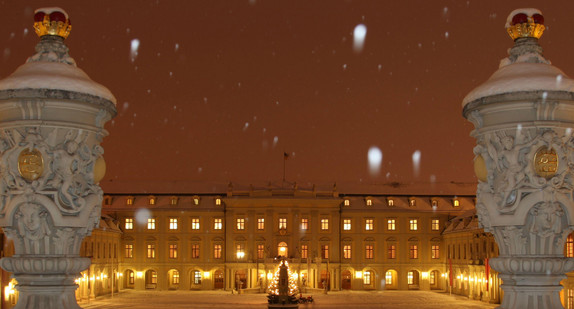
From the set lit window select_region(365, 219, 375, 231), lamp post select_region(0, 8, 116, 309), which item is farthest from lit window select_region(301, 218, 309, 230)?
lamp post select_region(0, 8, 116, 309)

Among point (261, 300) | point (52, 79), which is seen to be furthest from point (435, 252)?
point (52, 79)

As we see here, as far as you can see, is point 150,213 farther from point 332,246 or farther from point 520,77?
point 520,77

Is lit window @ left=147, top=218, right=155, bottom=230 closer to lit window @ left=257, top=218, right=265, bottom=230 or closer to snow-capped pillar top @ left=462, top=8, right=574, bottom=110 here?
lit window @ left=257, top=218, right=265, bottom=230

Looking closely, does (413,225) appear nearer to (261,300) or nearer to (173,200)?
(261,300)

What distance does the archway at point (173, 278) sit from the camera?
60.1 meters

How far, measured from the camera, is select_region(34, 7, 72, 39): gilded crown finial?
8977 millimetres

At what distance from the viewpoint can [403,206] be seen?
6153cm

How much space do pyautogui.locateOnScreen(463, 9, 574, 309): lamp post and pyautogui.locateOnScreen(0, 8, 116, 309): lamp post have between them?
468 cm

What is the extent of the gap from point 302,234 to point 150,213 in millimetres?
12196

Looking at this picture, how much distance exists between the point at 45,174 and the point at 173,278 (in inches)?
2092

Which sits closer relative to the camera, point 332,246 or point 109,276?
point 109,276

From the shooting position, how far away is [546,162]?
876 cm

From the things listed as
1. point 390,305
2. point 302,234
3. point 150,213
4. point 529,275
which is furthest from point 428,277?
point 529,275

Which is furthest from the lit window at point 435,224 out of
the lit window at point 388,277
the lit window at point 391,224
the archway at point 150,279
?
the archway at point 150,279
